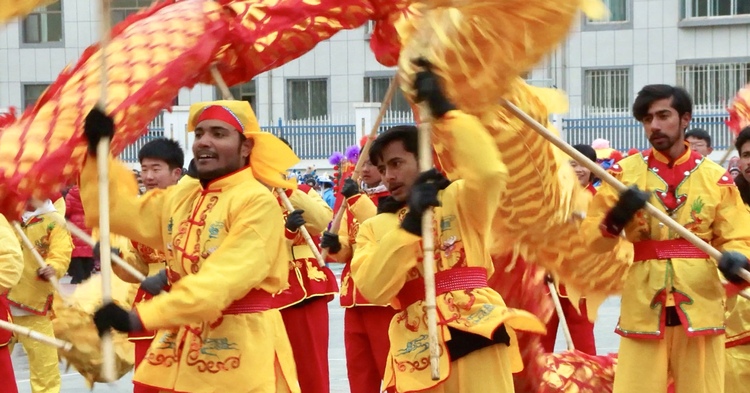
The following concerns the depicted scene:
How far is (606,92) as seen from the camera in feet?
84.5

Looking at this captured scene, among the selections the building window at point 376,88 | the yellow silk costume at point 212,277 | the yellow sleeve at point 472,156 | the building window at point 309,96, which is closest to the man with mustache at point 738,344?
the yellow sleeve at point 472,156

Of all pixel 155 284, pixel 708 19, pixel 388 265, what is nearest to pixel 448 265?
pixel 388 265

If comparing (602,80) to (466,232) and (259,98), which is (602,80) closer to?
(259,98)

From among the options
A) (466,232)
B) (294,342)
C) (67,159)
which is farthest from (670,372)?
(67,159)

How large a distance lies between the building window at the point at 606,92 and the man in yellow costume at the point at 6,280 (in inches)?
782

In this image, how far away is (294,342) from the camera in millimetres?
7402

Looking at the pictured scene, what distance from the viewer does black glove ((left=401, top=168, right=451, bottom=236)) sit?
14.6 feet

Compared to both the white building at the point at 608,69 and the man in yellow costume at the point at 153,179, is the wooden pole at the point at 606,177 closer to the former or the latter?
the man in yellow costume at the point at 153,179

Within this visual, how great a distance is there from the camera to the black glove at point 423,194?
4465 millimetres

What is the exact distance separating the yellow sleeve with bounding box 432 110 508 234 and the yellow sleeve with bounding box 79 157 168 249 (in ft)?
3.46

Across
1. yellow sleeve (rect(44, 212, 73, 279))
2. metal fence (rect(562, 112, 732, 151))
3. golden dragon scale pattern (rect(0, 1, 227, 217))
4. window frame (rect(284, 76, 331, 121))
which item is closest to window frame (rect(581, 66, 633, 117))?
metal fence (rect(562, 112, 732, 151))

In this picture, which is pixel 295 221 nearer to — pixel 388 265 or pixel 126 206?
pixel 126 206

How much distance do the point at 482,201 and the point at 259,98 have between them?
22.3 meters

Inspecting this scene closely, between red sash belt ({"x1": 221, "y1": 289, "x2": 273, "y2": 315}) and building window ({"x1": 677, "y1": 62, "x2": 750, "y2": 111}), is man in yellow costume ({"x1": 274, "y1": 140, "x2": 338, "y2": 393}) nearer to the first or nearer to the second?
red sash belt ({"x1": 221, "y1": 289, "x2": 273, "y2": 315})
